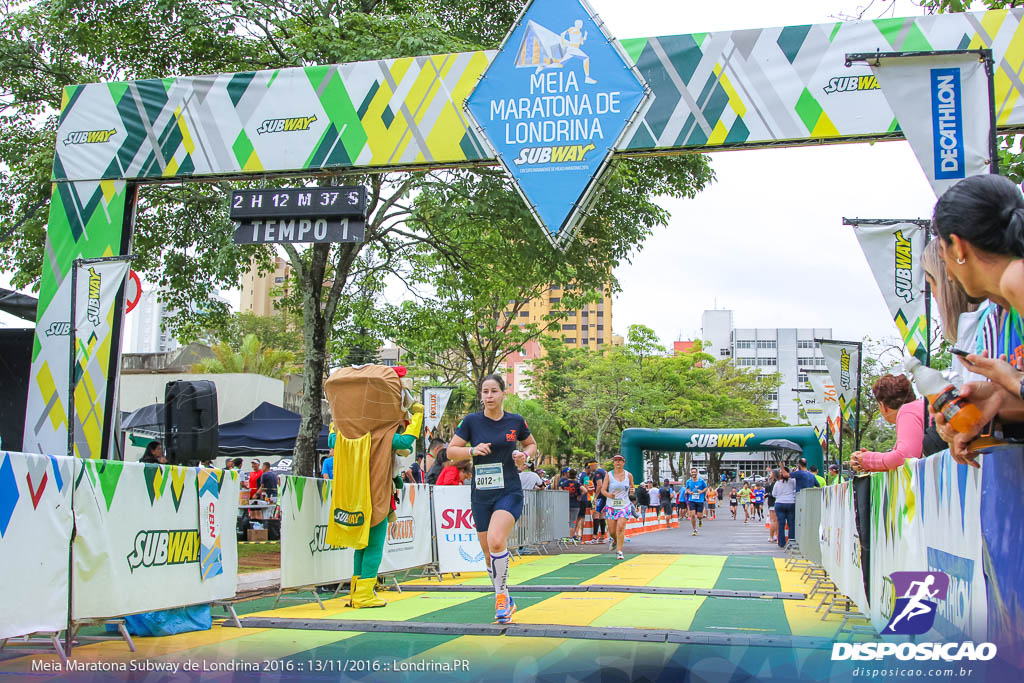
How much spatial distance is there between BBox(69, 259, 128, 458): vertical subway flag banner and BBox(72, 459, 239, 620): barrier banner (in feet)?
8.42

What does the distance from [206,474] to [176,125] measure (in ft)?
14.0

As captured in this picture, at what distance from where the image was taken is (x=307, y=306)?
15.0m

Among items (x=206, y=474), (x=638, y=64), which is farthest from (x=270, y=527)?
(x=638, y=64)

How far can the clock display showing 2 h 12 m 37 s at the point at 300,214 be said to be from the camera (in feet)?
29.2

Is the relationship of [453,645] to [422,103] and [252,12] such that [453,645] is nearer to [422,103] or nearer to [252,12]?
[422,103]

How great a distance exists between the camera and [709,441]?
32.5 meters

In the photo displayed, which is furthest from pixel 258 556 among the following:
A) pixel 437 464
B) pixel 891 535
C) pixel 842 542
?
pixel 891 535

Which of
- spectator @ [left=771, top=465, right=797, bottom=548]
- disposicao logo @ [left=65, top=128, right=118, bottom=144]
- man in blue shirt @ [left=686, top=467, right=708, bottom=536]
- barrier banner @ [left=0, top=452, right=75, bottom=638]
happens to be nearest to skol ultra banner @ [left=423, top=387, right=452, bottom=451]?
spectator @ [left=771, top=465, right=797, bottom=548]

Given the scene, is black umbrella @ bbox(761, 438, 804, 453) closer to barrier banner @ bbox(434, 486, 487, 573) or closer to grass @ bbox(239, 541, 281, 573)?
grass @ bbox(239, 541, 281, 573)

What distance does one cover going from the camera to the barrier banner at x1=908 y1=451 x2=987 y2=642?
114 inches

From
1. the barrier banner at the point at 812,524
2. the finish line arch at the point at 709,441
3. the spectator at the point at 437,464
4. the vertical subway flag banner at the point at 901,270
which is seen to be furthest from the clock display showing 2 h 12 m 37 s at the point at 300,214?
the finish line arch at the point at 709,441

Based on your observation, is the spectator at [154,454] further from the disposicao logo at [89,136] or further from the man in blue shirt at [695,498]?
the man in blue shirt at [695,498]

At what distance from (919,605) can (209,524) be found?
5296 mm

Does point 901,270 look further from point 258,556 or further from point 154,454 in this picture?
point 258,556
